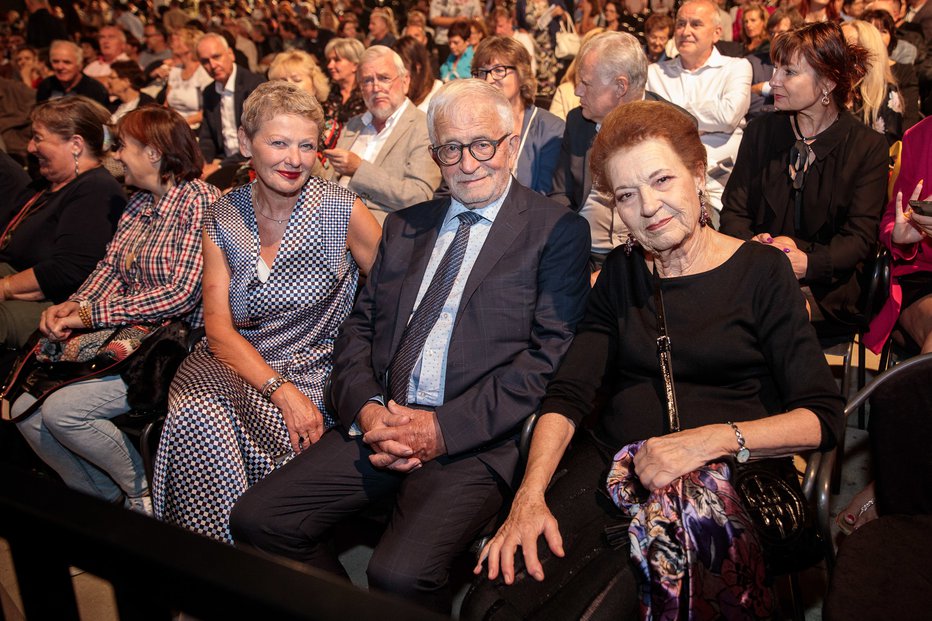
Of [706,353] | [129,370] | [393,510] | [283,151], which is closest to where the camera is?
[706,353]

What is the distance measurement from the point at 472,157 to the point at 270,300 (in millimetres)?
863

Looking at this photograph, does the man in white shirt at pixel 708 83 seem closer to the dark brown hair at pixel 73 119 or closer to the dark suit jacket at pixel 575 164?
the dark suit jacket at pixel 575 164

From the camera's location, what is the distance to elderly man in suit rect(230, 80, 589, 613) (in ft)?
6.75

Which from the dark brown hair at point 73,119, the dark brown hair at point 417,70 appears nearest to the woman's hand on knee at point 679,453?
the dark brown hair at point 73,119

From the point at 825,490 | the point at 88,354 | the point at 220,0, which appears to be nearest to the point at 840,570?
the point at 825,490

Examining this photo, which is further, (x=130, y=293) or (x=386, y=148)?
(x=386, y=148)

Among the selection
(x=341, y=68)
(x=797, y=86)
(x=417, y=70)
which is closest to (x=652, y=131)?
(x=797, y=86)

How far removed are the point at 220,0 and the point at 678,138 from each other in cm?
1325

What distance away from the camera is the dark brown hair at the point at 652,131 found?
195 centimetres

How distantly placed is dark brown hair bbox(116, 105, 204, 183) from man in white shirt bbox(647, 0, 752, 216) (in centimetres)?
236

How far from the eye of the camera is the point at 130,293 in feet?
10.2

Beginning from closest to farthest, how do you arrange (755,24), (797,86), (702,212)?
1. (702,212)
2. (797,86)
3. (755,24)

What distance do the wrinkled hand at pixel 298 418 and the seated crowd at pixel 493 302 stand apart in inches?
0.5

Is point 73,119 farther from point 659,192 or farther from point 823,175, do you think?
point 823,175
